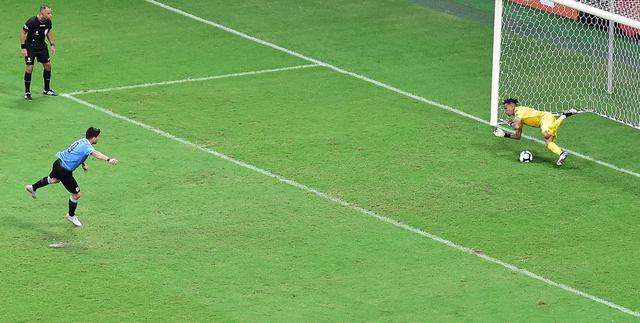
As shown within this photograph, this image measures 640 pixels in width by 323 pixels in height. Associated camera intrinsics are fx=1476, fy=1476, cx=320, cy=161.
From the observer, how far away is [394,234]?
1970cm

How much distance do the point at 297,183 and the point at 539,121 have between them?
4.11 meters

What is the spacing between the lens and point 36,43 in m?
24.5

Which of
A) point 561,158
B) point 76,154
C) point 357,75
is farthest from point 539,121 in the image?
point 76,154

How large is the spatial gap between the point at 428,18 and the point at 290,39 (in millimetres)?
3264

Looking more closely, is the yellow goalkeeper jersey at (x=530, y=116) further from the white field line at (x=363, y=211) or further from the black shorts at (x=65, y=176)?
the black shorts at (x=65, y=176)

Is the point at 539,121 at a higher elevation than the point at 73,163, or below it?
higher

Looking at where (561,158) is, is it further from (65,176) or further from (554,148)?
(65,176)

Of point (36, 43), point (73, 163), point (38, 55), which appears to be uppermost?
point (73, 163)

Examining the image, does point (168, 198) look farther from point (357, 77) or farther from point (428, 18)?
point (428, 18)

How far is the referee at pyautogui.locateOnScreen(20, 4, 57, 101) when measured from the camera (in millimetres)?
24219

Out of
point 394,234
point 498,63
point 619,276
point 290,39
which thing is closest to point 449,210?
point 394,234

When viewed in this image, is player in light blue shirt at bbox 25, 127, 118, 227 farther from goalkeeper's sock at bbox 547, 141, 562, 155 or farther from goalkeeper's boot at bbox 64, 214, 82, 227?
goalkeeper's sock at bbox 547, 141, 562, 155

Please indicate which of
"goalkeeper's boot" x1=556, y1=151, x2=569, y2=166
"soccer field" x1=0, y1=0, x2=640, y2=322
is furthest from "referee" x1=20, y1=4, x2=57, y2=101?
"goalkeeper's boot" x1=556, y1=151, x2=569, y2=166

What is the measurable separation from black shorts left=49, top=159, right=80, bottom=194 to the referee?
542 centimetres
